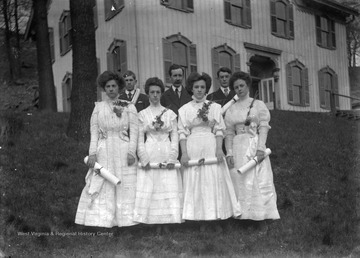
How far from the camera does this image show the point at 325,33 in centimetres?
1202

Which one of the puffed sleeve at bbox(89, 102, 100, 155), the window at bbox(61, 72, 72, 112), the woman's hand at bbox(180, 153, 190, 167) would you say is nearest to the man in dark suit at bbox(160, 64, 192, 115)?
the woman's hand at bbox(180, 153, 190, 167)

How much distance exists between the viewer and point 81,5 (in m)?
9.47

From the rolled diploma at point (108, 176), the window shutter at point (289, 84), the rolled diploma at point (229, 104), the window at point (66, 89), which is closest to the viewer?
the rolled diploma at point (108, 176)

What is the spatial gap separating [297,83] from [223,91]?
26.8 feet

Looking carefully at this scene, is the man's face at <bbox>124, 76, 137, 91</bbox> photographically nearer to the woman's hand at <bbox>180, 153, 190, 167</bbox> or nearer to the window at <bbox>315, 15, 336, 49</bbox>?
the woman's hand at <bbox>180, 153, 190, 167</bbox>

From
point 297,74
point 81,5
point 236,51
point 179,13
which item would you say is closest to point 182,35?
point 179,13

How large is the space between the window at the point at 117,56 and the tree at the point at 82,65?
11.7 ft

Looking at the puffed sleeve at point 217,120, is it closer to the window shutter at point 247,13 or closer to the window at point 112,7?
the window at point 112,7

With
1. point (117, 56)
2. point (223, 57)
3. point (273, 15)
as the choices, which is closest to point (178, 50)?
point (223, 57)

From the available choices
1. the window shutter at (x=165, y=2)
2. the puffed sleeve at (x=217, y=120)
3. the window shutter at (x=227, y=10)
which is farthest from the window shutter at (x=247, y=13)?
the puffed sleeve at (x=217, y=120)

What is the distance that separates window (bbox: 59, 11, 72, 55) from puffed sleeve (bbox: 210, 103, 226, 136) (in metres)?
10.9

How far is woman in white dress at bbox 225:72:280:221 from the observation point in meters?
6.07

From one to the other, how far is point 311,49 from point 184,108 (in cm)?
923

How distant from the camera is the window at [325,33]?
11609 millimetres
